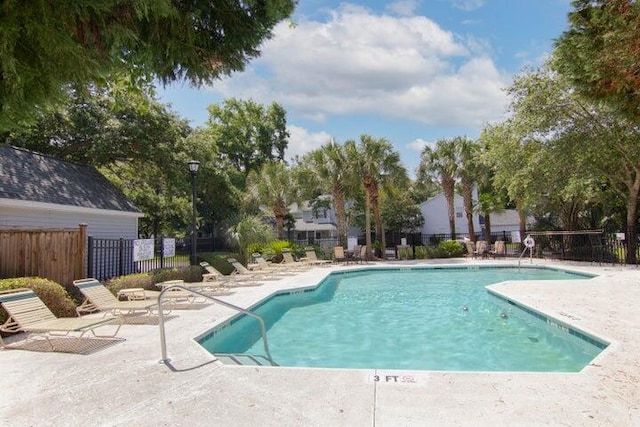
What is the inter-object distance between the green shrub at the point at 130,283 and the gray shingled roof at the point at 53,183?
12.9 feet

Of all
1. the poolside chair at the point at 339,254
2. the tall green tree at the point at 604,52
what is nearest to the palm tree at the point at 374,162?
the poolside chair at the point at 339,254

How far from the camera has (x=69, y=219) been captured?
15305mm

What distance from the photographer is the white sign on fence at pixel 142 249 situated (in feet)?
41.9

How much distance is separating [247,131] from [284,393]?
145ft

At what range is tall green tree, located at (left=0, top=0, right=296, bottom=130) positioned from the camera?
2.40 m

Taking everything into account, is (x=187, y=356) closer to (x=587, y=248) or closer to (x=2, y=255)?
(x=2, y=255)

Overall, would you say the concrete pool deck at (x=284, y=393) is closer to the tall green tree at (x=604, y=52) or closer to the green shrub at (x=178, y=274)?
the tall green tree at (x=604, y=52)

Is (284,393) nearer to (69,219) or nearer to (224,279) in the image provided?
(224,279)

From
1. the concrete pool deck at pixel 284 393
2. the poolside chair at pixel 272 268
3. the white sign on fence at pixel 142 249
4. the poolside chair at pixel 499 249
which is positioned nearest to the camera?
the concrete pool deck at pixel 284 393

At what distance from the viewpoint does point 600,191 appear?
23.6 m

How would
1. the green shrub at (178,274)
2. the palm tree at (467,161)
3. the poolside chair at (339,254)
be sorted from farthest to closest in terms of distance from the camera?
the palm tree at (467,161) → the poolside chair at (339,254) → the green shrub at (178,274)

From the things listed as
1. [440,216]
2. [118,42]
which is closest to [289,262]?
[118,42]

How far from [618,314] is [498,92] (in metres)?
17.4

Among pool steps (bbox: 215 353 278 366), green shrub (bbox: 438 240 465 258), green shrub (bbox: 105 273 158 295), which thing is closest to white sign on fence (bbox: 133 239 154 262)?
green shrub (bbox: 105 273 158 295)
